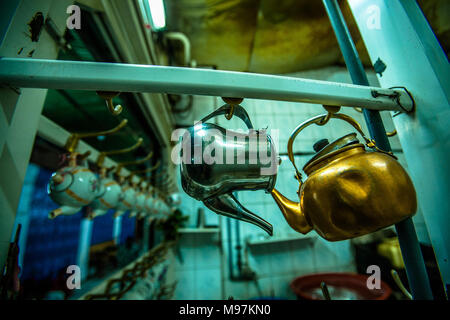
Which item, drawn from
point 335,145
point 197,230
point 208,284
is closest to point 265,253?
point 208,284

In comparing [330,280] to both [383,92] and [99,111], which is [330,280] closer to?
[383,92]

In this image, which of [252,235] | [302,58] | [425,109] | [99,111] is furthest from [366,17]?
[252,235]

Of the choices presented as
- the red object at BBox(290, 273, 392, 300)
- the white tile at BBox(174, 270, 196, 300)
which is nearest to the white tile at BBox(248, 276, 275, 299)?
the red object at BBox(290, 273, 392, 300)

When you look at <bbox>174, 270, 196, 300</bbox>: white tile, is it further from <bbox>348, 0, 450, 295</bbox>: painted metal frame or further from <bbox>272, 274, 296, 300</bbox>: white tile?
<bbox>348, 0, 450, 295</bbox>: painted metal frame

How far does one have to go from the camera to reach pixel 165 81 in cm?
30

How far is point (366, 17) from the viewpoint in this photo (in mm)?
601

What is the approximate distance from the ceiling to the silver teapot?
1.70 meters

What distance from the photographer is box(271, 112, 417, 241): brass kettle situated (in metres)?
0.28

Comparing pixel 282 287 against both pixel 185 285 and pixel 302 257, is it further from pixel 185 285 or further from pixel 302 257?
pixel 185 285

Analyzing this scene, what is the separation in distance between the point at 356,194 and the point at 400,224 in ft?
0.70

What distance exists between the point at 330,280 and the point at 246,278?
84cm

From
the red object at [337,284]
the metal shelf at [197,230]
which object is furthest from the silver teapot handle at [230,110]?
the metal shelf at [197,230]

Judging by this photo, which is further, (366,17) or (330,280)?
(330,280)

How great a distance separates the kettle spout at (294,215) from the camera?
370 mm
